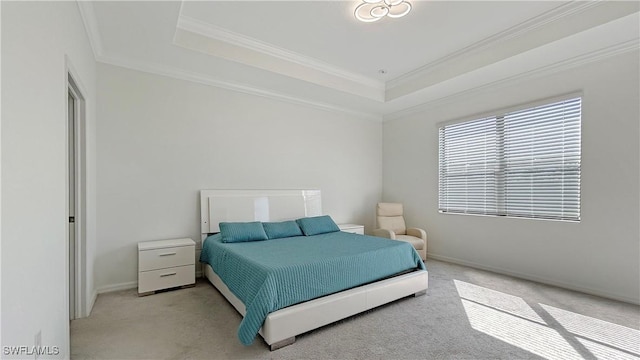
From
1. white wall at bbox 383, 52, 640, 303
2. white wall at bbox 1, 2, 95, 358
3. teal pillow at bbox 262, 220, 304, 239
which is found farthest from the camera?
teal pillow at bbox 262, 220, 304, 239

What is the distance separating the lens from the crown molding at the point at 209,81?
11.4 feet

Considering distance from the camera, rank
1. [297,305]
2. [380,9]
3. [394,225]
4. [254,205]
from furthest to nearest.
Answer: [394,225]
[254,205]
[380,9]
[297,305]

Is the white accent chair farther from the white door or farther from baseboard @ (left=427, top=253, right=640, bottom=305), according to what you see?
the white door

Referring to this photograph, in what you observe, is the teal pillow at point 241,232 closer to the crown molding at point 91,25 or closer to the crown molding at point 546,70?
the crown molding at point 91,25

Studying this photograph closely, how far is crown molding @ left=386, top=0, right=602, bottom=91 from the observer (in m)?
2.80

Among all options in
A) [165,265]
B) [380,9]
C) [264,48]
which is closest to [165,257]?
[165,265]

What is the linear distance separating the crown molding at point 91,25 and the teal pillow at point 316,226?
315 centimetres

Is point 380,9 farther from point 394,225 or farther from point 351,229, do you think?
point 394,225

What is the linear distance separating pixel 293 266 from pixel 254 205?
6.73 ft

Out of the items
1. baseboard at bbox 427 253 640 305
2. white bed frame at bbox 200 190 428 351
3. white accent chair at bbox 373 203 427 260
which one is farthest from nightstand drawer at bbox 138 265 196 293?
baseboard at bbox 427 253 640 305

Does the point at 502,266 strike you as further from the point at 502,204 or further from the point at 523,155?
→ the point at 523,155

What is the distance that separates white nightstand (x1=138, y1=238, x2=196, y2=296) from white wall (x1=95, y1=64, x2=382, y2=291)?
38 cm

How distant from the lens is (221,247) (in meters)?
3.26

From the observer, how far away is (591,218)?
336cm
